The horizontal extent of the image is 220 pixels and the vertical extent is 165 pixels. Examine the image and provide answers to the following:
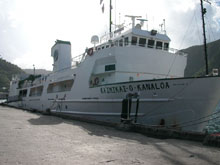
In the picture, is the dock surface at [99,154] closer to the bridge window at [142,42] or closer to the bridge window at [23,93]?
the bridge window at [142,42]

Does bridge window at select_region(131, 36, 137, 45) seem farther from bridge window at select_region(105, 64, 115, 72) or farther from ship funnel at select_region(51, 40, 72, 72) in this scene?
ship funnel at select_region(51, 40, 72, 72)

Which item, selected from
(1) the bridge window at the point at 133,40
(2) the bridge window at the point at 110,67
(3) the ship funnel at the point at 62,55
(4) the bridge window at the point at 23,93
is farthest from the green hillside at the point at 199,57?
(2) the bridge window at the point at 110,67

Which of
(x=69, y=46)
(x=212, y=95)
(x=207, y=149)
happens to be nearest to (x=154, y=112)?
(x=212, y=95)

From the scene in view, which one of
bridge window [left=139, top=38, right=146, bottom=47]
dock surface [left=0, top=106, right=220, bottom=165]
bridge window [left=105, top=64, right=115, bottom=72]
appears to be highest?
bridge window [left=139, top=38, right=146, bottom=47]

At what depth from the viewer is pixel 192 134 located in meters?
6.68

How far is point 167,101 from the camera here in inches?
377

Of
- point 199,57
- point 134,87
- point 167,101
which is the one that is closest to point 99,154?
point 167,101

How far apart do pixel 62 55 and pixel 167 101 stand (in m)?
12.2

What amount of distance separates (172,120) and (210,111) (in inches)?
62.6

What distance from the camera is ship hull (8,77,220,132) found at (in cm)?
900

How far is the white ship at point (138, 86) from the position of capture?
30.3 feet

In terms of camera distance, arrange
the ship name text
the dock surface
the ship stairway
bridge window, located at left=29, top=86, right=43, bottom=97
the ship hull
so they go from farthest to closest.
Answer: bridge window, located at left=29, top=86, right=43, bottom=97, the ship stairway, the ship name text, the ship hull, the dock surface

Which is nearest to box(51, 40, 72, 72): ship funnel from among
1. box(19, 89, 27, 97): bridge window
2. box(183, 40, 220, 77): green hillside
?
box(19, 89, 27, 97): bridge window

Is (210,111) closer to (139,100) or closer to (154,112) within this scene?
(154,112)
